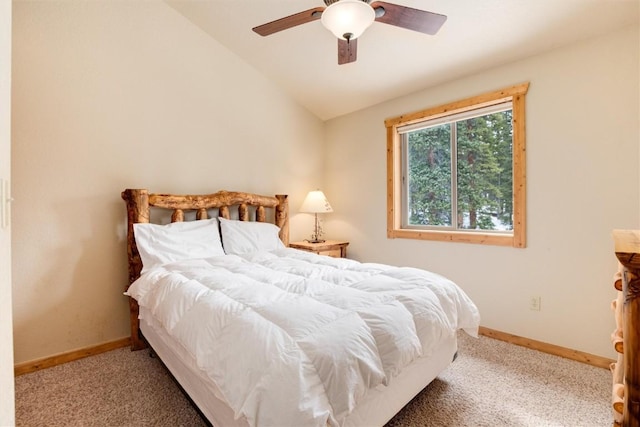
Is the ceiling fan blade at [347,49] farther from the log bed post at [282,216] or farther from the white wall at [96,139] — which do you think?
the log bed post at [282,216]

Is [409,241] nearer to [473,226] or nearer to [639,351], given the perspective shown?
[473,226]

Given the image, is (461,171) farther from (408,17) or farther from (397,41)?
(408,17)

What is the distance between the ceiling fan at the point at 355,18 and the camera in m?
1.43

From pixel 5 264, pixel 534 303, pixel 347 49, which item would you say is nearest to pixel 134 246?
pixel 5 264

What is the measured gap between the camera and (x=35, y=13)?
212 centimetres

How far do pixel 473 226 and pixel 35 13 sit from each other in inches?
151

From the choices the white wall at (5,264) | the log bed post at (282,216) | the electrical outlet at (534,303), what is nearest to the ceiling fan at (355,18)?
the white wall at (5,264)

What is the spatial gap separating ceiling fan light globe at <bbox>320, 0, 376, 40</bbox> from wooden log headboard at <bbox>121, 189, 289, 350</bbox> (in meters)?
1.88

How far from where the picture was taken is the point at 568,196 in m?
2.19

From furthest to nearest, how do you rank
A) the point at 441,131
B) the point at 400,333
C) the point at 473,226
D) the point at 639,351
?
the point at 441,131, the point at 473,226, the point at 400,333, the point at 639,351

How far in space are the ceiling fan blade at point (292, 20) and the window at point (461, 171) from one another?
1697mm

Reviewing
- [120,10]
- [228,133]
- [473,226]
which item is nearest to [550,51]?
[473,226]

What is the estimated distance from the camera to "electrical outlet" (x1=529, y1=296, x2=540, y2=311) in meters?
2.34

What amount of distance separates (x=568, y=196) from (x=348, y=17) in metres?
2.01
